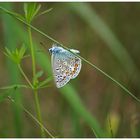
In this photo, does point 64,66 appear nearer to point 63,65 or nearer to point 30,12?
point 63,65

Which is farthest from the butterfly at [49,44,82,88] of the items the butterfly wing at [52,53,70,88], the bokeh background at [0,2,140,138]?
the bokeh background at [0,2,140,138]

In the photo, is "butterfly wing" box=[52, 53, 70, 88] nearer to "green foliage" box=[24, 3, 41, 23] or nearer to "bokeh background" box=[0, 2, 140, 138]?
"green foliage" box=[24, 3, 41, 23]

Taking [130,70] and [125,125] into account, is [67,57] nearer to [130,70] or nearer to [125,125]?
[125,125]

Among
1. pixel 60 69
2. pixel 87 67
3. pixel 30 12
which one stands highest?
pixel 30 12

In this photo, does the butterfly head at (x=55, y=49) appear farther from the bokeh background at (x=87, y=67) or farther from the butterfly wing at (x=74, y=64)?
the bokeh background at (x=87, y=67)

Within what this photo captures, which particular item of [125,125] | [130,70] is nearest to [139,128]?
[125,125]

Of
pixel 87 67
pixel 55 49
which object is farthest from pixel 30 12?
pixel 87 67
